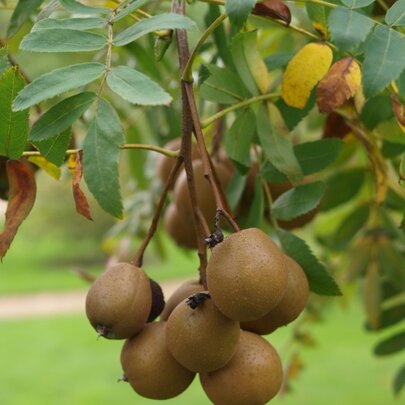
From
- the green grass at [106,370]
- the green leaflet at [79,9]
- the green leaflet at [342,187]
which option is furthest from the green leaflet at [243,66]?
the green grass at [106,370]

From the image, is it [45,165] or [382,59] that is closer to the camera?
[382,59]

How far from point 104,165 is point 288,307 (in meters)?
0.20

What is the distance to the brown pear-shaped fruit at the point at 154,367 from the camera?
0.72 meters

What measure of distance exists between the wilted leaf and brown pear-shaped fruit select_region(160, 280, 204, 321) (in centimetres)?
52

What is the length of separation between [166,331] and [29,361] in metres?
4.57

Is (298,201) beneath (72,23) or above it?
beneath

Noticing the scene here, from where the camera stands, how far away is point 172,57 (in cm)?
143

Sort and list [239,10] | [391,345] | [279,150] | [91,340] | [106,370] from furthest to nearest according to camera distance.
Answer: [91,340] → [106,370] → [391,345] → [279,150] → [239,10]

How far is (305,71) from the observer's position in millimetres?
763

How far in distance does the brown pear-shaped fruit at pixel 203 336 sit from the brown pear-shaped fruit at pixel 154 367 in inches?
1.4

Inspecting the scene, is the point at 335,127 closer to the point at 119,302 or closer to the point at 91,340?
the point at 119,302

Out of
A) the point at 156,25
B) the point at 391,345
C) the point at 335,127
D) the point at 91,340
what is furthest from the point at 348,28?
the point at 91,340

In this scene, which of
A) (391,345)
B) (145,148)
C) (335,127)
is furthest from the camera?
(391,345)

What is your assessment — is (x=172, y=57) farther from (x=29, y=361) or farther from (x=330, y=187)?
(x=29, y=361)
